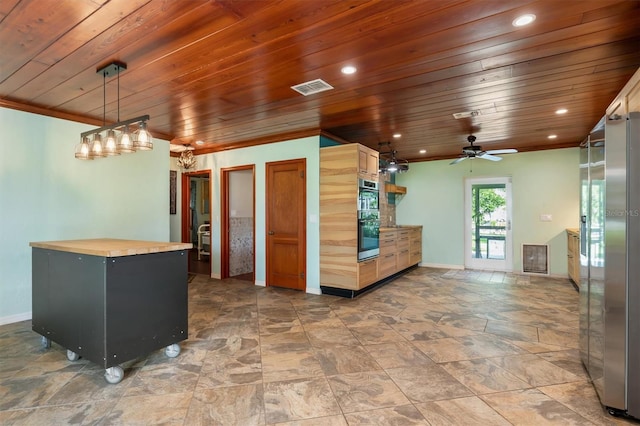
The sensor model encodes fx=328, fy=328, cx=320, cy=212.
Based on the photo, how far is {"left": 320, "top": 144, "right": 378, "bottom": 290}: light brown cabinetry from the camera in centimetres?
453

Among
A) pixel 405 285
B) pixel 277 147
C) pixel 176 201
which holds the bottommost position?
pixel 405 285

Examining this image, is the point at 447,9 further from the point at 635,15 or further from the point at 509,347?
the point at 509,347

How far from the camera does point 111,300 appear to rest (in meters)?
2.26

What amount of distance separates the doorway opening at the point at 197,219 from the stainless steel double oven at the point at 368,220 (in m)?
2.92

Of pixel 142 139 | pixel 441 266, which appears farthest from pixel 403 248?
pixel 142 139

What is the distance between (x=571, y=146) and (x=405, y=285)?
13.1 feet

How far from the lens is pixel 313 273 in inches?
193

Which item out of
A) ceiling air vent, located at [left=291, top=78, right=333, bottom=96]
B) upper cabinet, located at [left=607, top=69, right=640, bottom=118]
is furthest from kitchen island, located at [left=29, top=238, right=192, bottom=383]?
upper cabinet, located at [left=607, top=69, right=640, bottom=118]

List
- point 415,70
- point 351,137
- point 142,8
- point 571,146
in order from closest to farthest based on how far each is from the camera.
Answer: point 142,8, point 415,70, point 351,137, point 571,146

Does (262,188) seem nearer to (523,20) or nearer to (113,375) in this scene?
(113,375)

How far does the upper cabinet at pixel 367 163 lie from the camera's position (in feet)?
15.1

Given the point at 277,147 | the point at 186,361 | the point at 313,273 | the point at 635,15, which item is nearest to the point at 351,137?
the point at 277,147

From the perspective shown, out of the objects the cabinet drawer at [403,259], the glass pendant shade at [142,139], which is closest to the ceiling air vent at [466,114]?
the cabinet drawer at [403,259]

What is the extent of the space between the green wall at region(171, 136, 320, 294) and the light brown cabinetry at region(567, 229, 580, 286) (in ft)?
12.7
